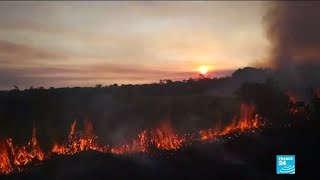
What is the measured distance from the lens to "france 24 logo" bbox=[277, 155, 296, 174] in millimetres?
21508

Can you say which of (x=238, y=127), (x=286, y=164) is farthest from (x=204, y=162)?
(x=238, y=127)

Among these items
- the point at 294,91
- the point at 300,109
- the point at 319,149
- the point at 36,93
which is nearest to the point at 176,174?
the point at 319,149

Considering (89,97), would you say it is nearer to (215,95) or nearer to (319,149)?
(215,95)

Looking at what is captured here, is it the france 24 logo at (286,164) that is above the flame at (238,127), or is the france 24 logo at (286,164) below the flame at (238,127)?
below

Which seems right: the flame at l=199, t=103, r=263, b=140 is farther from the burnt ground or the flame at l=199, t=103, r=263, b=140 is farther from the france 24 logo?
the france 24 logo

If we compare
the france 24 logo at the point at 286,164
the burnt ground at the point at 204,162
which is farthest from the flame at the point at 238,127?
the france 24 logo at the point at 286,164

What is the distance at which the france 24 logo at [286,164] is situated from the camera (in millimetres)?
21508

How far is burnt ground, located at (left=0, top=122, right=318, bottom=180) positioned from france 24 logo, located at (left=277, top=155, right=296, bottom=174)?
30 cm

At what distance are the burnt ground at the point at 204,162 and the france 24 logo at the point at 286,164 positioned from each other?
0.30m

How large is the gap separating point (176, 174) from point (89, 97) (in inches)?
1692

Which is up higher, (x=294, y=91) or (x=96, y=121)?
(x=294, y=91)

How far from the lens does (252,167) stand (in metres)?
21.8

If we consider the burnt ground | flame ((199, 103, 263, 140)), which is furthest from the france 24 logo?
flame ((199, 103, 263, 140))

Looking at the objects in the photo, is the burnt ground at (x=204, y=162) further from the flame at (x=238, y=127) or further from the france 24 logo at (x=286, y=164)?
the flame at (x=238, y=127)
